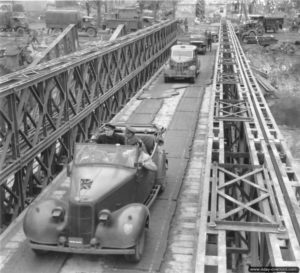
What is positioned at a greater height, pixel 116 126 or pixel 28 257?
pixel 116 126

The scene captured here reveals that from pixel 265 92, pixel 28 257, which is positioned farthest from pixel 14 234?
pixel 265 92

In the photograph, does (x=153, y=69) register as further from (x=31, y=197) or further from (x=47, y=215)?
(x=47, y=215)

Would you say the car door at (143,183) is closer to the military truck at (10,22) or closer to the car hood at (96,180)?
the car hood at (96,180)

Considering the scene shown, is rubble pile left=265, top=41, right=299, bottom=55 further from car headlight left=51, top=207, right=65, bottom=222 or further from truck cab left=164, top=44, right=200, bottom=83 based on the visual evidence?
car headlight left=51, top=207, right=65, bottom=222

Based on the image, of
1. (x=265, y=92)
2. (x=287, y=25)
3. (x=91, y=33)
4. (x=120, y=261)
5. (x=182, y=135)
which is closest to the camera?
(x=120, y=261)

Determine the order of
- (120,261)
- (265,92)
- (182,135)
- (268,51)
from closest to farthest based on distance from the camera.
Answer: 1. (120,261)
2. (182,135)
3. (265,92)
4. (268,51)

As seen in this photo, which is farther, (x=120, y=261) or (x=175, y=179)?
(x=175, y=179)

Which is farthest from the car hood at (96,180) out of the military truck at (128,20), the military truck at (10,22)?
the military truck at (10,22)
